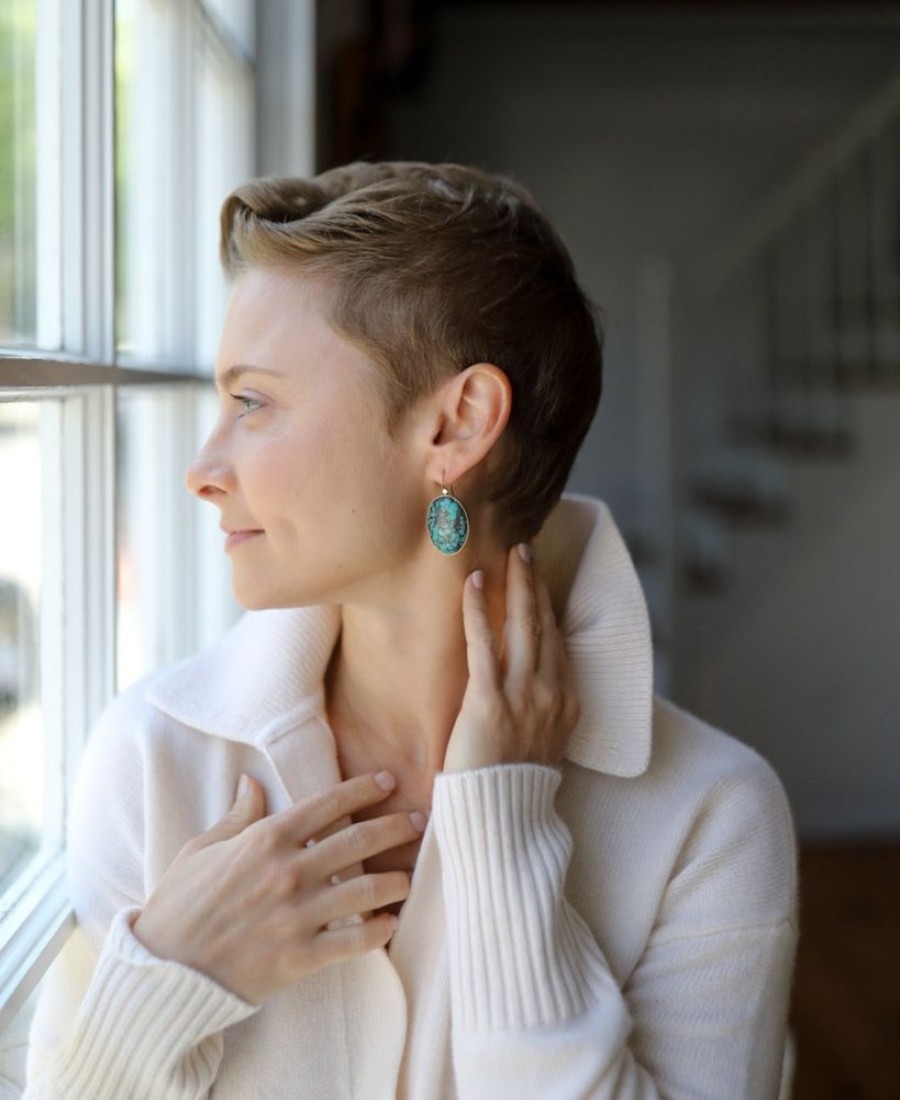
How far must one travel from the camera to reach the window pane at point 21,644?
1.15 m

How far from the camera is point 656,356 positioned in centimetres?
533

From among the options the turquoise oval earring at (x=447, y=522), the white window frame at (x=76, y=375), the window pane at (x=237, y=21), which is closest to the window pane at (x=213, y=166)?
the window pane at (x=237, y=21)

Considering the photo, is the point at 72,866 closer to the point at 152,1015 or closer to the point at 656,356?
the point at 152,1015

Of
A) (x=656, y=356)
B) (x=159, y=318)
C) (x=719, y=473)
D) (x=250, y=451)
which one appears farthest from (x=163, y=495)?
(x=719, y=473)

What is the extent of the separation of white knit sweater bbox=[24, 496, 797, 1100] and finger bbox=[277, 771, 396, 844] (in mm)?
45

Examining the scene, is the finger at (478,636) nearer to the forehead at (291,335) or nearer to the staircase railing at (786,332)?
the forehead at (291,335)

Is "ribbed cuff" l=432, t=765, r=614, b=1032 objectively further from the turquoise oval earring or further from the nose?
the nose

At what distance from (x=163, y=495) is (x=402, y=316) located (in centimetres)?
78

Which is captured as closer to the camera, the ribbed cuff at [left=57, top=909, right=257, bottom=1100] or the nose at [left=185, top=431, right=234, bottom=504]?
the ribbed cuff at [left=57, top=909, right=257, bottom=1100]

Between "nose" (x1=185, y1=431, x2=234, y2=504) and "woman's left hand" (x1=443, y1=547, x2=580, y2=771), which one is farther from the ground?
"nose" (x1=185, y1=431, x2=234, y2=504)

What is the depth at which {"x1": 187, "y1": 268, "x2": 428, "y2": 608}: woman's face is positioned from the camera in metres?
1.13

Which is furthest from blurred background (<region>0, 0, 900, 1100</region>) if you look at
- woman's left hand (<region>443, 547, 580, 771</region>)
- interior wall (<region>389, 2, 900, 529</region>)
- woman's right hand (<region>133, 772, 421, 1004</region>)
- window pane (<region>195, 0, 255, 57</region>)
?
woman's right hand (<region>133, 772, 421, 1004</region>)

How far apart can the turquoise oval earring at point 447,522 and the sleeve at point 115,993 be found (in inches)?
11.7

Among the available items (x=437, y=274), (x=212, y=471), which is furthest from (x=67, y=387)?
(x=437, y=274)
